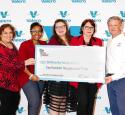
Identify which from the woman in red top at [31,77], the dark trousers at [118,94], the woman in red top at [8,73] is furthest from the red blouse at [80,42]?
the woman in red top at [8,73]

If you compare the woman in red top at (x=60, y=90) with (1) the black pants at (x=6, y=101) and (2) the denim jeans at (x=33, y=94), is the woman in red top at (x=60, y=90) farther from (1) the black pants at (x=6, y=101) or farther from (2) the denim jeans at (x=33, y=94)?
(1) the black pants at (x=6, y=101)

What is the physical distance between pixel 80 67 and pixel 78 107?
514mm

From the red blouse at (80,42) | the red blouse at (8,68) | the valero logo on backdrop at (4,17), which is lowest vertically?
the red blouse at (8,68)

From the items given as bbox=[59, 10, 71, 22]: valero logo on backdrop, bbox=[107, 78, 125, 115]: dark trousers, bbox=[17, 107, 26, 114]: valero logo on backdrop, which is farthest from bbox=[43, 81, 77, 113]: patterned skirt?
bbox=[59, 10, 71, 22]: valero logo on backdrop

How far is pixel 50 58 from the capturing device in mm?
4039

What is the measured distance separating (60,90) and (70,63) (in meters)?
0.37

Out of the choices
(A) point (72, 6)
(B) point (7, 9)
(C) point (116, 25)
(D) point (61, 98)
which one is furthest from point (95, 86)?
(B) point (7, 9)

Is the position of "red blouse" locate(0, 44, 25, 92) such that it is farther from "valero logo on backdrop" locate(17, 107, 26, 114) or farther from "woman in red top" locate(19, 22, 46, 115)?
"valero logo on backdrop" locate(17, 107, 26, 114)

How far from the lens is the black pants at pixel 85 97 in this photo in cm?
381

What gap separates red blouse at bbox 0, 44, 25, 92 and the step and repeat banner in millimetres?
1221

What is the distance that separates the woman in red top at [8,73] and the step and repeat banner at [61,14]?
1.15 metres

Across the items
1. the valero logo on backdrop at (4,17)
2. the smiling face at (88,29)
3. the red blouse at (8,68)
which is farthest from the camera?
the valero logo on backdrop at (4,17)

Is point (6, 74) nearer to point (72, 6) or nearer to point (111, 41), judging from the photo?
point (111, 41)

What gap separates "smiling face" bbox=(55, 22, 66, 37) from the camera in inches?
156
